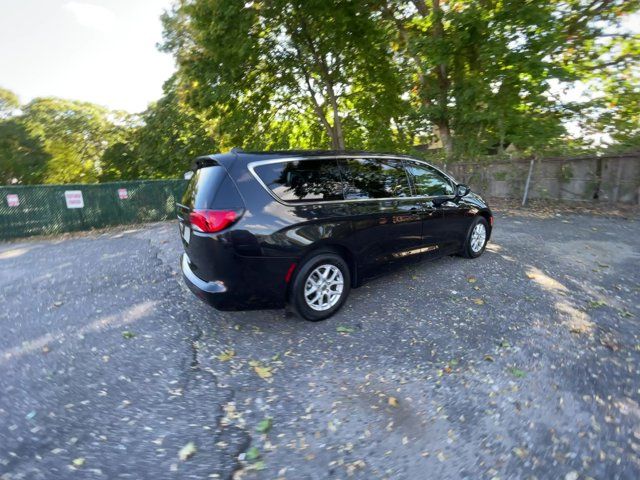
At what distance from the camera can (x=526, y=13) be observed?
1037 centimetres

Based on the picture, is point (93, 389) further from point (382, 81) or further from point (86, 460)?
point (382, 81)

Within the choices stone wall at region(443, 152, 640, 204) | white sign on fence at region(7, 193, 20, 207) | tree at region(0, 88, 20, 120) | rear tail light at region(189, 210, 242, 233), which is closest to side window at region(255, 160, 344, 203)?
rear tail light at region(189, 210, 242, 233)

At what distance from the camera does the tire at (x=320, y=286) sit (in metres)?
3.66

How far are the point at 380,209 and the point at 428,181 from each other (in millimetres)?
1214

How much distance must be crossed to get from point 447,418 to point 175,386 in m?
2.06

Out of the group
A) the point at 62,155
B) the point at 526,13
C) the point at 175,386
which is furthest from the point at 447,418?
the point at 62,155

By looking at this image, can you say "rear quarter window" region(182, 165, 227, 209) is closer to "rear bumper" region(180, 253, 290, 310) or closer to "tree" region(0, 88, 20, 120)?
"rear bumper" region(180, 253, 290, 310)

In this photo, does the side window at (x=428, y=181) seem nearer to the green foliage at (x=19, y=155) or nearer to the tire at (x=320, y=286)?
the tire at (x=320, y=286)

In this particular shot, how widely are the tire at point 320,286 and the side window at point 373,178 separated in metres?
0.76

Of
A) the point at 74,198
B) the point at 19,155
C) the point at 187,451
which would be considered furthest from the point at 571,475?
the point at 19,155

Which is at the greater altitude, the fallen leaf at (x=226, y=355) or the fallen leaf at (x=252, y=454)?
the fallen leaf at (x=226, y=355)

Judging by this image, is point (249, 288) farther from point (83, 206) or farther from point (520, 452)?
point (83, 206)

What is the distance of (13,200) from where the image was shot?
413 inches

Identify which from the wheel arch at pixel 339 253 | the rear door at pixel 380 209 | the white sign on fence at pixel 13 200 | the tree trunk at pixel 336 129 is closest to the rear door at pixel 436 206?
the rear door at pixel 380 209
